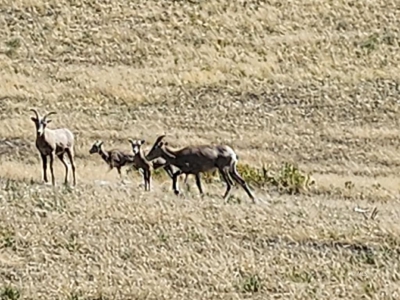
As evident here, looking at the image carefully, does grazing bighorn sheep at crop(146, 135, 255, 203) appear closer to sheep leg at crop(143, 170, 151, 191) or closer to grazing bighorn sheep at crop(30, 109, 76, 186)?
sheep leg at crop(143, 170, 151, 191)

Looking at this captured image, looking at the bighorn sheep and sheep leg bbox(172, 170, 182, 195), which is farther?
the bighorn sheep

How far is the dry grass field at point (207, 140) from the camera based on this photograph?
517 inches

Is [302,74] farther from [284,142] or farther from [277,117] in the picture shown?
[284,142]

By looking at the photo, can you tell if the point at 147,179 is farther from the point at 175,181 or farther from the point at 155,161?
the point at 175,181

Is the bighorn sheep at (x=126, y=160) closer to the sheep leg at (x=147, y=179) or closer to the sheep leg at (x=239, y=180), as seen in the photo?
the sheep leg at (x=147, y=179)

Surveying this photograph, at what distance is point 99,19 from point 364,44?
10.4m

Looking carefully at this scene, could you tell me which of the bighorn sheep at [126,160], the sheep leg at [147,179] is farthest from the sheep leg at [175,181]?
the bighorn sheep at [126,160]

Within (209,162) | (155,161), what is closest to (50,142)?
(155,161)

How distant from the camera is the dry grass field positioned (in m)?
13.1

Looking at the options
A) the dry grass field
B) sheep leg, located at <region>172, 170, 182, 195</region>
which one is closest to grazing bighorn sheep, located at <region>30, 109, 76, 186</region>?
the dry grass field

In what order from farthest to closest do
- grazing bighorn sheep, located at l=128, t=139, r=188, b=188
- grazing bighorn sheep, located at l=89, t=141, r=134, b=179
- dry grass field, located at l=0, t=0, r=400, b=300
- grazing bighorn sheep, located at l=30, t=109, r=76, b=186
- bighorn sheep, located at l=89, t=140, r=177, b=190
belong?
1. grazing bighorn sheep, located at l=89, t=141, r=134, b=179
2. bighorn sheep, located at l=89, t=140, r=177, b=190
3. grazing bighorn sheep, located at l=128, t=139, r=188, b=188
4. grazing bighorn sheep, located at l=30, t=109, r=76, b=186
5. dry grass field, located at l=0, t=0, r=400, b=300

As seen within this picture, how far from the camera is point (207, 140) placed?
1271 inches

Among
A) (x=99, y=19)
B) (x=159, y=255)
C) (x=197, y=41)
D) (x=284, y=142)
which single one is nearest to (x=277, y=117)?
(x=284, y=142)

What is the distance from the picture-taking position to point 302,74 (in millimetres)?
39312
